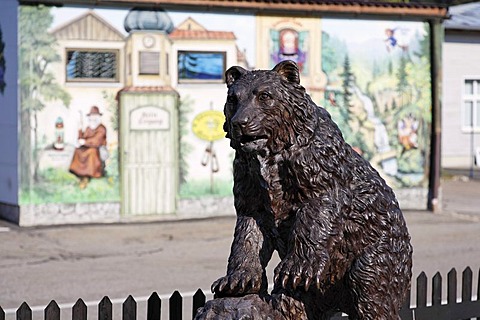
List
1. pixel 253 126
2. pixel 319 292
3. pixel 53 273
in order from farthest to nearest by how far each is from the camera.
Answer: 1. pixel 53 273
2. pixel 319 292
3. pixel 253 126

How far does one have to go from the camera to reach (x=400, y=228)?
15.2ft

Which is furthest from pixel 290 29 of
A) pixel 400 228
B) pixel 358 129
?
pixel 400 228

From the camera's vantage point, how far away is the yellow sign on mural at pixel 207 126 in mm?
16641

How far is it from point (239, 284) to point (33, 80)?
464 inches

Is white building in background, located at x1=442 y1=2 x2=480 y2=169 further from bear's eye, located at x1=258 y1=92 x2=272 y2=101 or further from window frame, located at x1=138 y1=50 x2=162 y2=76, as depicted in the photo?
bear's eye, located at x1=258 y1=92 x2=272 y2=101

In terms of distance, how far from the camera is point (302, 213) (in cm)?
431

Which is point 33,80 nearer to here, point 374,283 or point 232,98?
point 232,98

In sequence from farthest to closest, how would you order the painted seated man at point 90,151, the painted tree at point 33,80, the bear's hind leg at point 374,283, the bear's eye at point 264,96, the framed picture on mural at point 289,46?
the framed picture on mural at point 289,46, the painted seated man at point 90,151, the painted tree at point 33,80, the bear's hind leg at point 374,283, the bear's eye at point 264,96

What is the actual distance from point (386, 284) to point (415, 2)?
14.4m

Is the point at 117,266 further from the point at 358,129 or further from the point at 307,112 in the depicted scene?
the point at 307,112

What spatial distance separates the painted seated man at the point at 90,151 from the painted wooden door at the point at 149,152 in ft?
1.26

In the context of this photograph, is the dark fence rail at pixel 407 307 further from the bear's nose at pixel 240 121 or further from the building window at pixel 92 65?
the building window at pixel 92 65

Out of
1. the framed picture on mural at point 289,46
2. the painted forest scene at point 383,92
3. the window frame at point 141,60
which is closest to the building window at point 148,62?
the window frame at point 141,60

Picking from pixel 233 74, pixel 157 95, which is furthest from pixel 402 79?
pixel 233 74
